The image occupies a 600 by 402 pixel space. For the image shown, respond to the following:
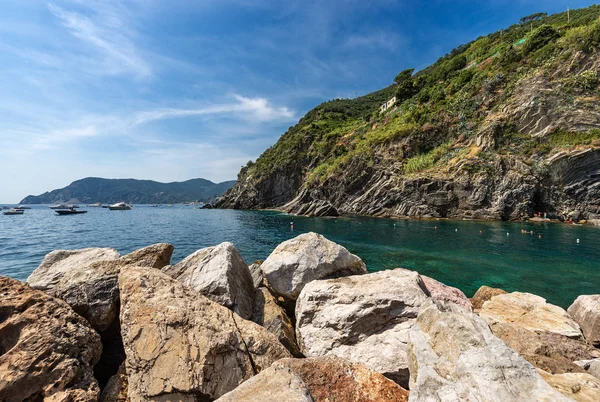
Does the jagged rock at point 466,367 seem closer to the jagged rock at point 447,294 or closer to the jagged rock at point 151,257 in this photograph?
the jagged rock at point 447,294

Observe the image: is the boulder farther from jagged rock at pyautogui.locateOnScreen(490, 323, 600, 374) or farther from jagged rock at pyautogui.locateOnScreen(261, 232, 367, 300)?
jagged rock at pyautogui.locateOnScreen(490, 323, 600, 374)

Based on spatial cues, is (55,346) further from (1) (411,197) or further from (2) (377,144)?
(2) (377,144)

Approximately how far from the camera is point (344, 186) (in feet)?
221

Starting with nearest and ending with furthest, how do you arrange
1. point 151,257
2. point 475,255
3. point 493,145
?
1. point 151,257
2. point 475,255
3. point 493,145

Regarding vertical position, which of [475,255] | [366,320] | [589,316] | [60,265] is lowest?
[475,255]

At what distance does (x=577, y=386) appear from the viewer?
3207mm

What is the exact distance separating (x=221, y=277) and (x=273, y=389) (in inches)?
155

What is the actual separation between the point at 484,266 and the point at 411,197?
3693cm

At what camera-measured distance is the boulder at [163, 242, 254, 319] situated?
643 centimetres

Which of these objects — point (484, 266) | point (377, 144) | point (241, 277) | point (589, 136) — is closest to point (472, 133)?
point (589, 136)

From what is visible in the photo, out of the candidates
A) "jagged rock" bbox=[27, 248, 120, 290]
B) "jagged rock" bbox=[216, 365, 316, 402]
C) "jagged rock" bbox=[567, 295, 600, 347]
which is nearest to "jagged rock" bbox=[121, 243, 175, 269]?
"jagged rock" bbox=[27, 248, 120, 290]

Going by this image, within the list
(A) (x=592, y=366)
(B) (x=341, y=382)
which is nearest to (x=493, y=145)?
(A) (x=592, y=366)

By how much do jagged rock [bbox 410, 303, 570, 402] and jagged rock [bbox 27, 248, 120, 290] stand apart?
8048mm

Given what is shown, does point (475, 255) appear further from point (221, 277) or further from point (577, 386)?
point (221, 277)
